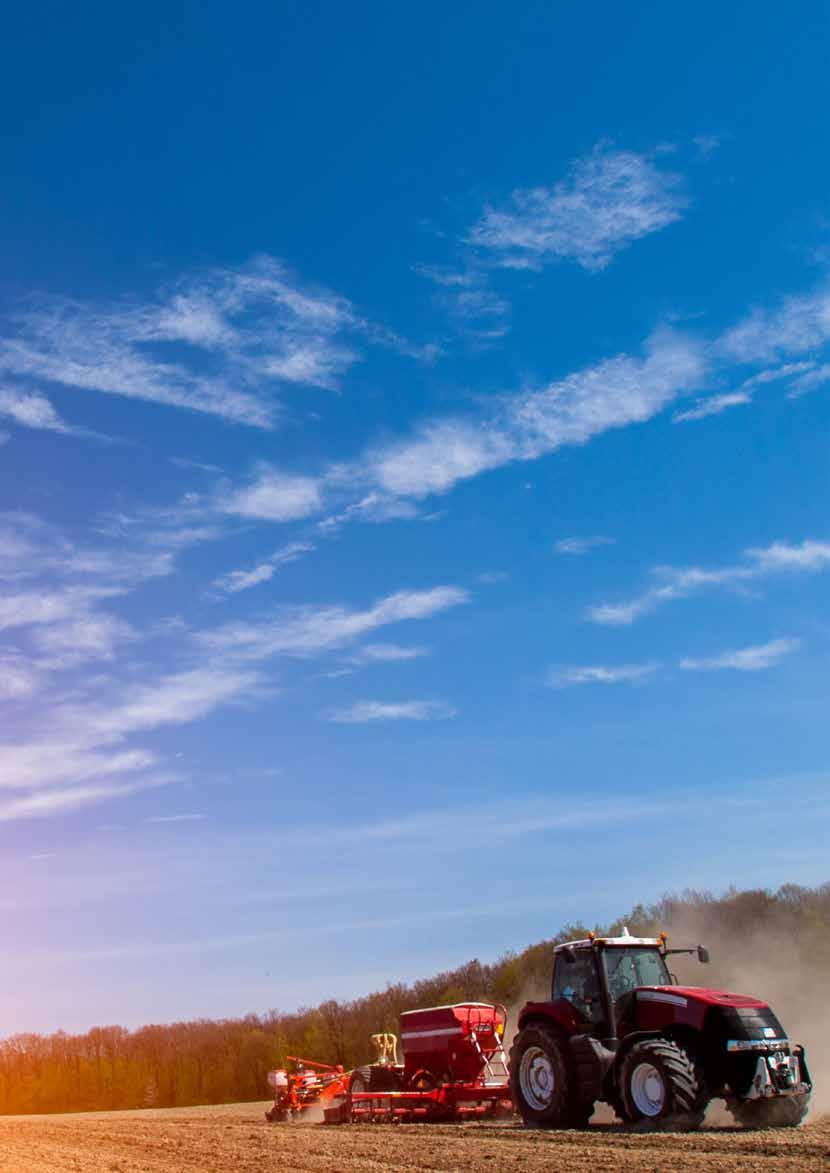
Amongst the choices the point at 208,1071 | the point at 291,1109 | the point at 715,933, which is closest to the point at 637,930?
the point at 715,933

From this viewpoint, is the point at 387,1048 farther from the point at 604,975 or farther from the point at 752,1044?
the point at 752,1044

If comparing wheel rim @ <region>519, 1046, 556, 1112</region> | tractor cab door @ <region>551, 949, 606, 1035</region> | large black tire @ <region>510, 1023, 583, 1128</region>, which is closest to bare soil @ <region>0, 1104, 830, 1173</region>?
large black tire @ <region>510, 1023, 583, 1128</region>

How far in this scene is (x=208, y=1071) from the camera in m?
61.1

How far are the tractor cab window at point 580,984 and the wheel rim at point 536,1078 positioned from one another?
936 mm

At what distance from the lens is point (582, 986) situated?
58.7ft

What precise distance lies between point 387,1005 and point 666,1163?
45037 millimetres

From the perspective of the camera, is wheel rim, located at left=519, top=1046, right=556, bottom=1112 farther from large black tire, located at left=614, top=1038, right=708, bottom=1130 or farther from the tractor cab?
large black tire, located at left=614, top=1038, right=708, bottom=1130

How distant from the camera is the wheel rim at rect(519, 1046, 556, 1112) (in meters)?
17.8

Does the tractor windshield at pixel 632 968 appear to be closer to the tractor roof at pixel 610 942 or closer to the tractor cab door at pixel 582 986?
the tractor roof at pixel 610 942

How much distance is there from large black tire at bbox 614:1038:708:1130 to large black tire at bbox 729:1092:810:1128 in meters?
0.80

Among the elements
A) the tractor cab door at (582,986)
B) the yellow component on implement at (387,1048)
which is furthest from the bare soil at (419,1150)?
the yellow component on implement at (387,1048)

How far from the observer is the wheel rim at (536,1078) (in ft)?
58.3

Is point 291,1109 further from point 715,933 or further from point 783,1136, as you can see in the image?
point 715,933

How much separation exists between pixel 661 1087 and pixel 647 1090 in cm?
36
